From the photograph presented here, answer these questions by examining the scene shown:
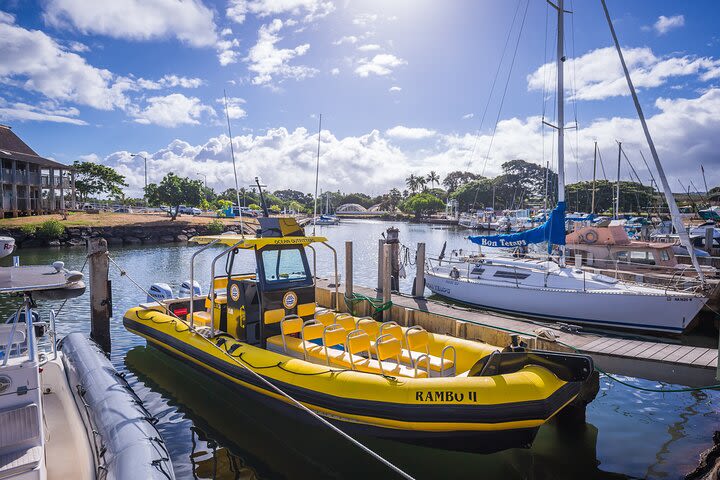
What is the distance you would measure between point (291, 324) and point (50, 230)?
1391 inches

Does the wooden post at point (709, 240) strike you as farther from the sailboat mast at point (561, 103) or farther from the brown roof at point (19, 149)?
the brown roof at point (19, 149)

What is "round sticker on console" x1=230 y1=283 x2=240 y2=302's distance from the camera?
7.97 m

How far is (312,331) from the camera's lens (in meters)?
7.63

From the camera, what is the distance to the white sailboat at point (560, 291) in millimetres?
13047

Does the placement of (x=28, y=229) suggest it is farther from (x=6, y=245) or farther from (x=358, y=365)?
(x=358, y=365)

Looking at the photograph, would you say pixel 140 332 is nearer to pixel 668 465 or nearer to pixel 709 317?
pixel 668 465

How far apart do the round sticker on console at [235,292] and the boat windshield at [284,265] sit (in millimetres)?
663

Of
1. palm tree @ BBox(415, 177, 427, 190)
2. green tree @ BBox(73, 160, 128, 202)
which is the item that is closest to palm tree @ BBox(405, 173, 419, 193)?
palm tree @ BBox(415, 177, 427, 190)

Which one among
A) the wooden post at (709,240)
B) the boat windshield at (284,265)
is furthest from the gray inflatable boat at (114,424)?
the wooden post at (709,240)

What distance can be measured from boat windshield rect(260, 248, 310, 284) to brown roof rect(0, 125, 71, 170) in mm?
42993

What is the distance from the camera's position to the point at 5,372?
15.0 feet

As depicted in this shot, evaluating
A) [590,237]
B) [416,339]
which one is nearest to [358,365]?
[416,339]

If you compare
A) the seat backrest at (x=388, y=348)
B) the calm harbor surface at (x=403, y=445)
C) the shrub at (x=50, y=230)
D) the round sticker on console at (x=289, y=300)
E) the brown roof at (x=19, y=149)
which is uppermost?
the brown roof at (x=19, y=149)

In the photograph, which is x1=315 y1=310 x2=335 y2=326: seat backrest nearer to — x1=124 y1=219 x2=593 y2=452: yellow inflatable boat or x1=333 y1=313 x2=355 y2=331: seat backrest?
x1=124 y1=219 x2=593 y2=452: yellow inflatable boat
